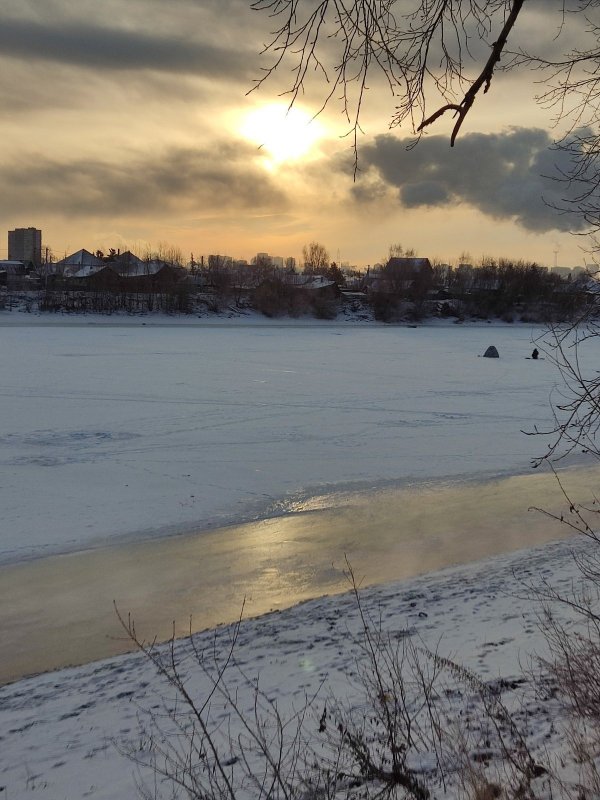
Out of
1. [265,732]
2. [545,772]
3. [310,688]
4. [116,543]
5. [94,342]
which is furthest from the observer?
[94,342]

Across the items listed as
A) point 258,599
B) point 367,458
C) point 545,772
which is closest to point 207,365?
point 367,458

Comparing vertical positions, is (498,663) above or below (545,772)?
below

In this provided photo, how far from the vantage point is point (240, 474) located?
13883 mm

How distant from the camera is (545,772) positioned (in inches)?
Answer: 154

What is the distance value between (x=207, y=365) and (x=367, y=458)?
17.5 m

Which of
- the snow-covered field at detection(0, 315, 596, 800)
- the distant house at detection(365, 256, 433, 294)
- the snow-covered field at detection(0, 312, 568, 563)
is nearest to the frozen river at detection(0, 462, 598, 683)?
the snow-covered field at detection(0, 315, 596, 800)

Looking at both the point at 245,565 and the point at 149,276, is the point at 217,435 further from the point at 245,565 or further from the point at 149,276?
the point at 149,276

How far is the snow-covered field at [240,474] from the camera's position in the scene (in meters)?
5.92

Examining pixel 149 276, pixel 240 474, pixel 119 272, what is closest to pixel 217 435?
pixel 240 474

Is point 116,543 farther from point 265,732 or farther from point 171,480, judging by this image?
point 265,732

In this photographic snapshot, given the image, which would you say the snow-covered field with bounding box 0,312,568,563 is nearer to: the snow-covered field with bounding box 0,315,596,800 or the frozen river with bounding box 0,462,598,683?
the snow-covered field with bounding box 0,315,596,800

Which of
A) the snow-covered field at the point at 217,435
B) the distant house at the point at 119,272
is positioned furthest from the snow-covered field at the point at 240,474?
the distant house at the point at 119,272

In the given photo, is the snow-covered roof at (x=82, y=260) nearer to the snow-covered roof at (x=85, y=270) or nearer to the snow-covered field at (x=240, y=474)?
the snow-covered roof at (x=85, y=270)

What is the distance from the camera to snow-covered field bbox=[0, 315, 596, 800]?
5922 mm
